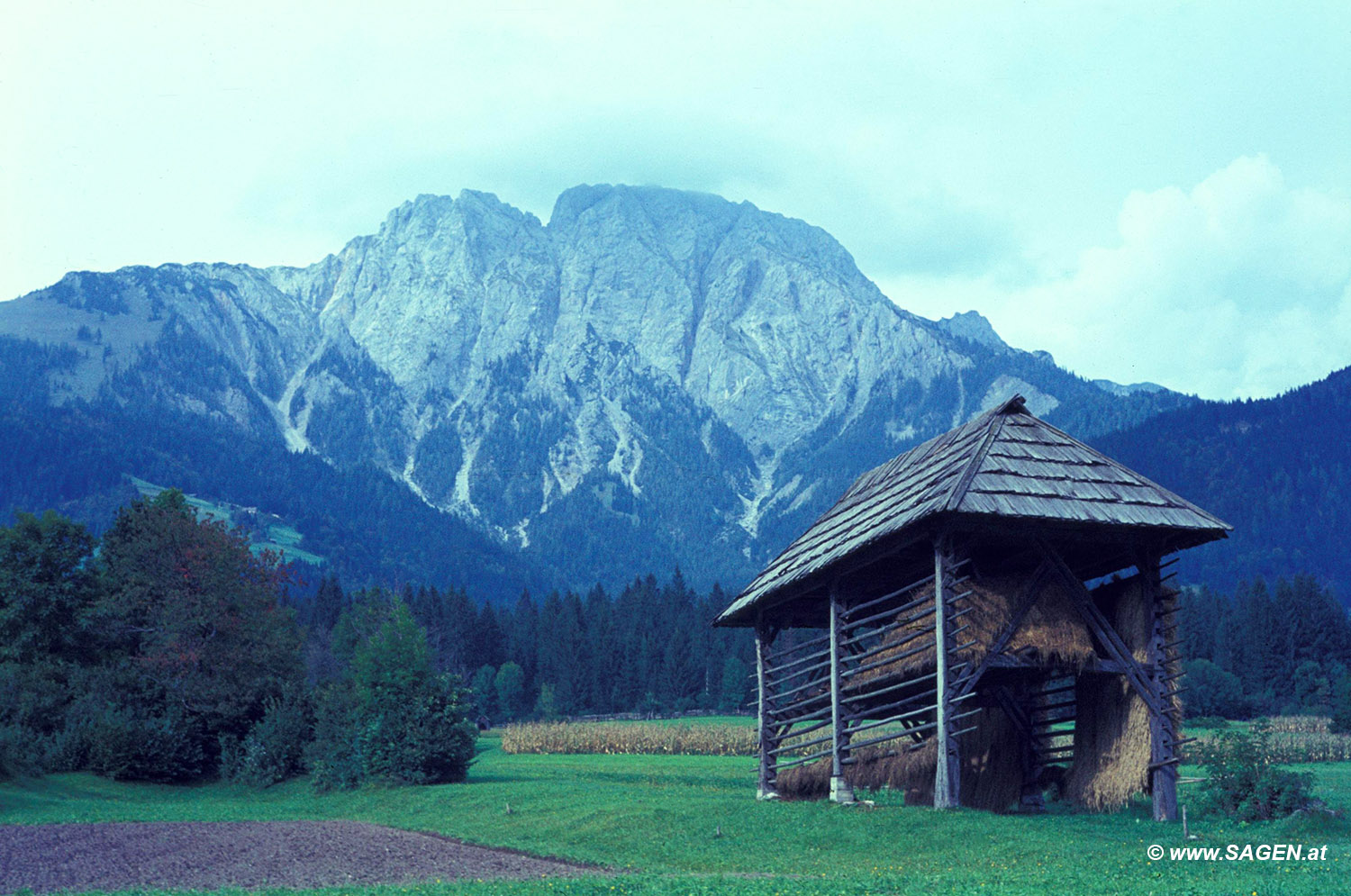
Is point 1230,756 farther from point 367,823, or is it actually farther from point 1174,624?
point 367,823

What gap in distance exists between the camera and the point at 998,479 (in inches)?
951

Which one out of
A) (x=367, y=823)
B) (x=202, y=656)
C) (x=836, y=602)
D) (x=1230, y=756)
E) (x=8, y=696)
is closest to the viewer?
(x=1230, y=756)

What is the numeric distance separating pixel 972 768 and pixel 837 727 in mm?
3956

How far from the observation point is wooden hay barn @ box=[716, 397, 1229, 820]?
79.1ft

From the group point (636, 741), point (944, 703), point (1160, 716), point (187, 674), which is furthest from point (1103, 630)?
point (636, 741)

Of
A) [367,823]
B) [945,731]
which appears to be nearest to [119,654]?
[367,823]

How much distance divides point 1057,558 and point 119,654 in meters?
42.0

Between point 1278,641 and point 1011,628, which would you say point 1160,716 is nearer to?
point 1011,628

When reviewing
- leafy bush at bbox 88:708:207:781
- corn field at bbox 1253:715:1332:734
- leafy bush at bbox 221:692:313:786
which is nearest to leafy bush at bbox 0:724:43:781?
leafy bush at bbox 88:708:207:781

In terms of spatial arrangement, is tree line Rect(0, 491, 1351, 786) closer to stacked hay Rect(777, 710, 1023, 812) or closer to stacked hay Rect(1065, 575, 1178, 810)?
A: stacked hay Rect(777, 710, 1023, 812)

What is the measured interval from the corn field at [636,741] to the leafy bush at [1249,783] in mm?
44499

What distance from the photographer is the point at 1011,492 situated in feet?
78.3

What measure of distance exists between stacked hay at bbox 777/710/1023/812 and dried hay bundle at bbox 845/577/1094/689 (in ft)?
11.6

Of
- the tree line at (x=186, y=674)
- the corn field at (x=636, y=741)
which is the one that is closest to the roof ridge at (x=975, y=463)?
the tree line at (x=186, y=674)
